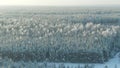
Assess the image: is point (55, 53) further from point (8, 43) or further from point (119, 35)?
point (119, 35)

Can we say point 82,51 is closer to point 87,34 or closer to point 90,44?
point 90,44

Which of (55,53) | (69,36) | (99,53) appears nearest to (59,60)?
(55,53)

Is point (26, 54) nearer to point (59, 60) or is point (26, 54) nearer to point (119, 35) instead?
point (59, 60)

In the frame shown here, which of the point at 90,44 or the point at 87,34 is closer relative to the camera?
the point at 90,44

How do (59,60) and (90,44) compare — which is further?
(90,44)

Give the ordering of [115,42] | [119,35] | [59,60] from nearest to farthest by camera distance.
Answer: [59,60]
[115,42]
[119,35]

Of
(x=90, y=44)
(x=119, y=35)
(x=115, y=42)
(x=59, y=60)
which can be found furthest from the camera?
(x=119, y=35)

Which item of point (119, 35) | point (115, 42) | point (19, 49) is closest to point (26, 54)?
point (19, 49)

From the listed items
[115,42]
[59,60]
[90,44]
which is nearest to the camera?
[59,60]

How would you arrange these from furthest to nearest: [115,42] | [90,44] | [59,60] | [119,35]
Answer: [119,35], [115,42], [90,44], [59,60]
